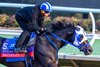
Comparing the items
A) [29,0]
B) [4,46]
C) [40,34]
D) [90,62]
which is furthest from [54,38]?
[29,0]

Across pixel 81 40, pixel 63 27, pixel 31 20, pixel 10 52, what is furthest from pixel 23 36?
pixel 81 40

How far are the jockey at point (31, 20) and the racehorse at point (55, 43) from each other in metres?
0.18

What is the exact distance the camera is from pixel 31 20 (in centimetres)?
696

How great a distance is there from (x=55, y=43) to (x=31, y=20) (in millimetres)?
502

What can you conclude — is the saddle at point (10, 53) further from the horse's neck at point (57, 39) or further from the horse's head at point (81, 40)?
the horse's head at point (81, 40)

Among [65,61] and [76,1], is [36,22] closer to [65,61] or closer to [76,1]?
[65,61]

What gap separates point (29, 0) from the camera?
22719mm

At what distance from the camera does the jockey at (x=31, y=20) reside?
6.91 meters

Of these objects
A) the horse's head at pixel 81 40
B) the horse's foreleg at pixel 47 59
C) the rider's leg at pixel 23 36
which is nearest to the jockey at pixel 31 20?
the rider's leg at pixel 23 36

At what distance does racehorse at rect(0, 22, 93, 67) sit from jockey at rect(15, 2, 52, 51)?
0.18m

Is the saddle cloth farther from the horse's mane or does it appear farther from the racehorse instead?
the horse's mane

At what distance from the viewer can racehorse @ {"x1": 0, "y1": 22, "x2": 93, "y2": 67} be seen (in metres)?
6.93

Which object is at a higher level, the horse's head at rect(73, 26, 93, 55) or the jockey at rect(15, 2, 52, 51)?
the jockey at rect(15, 2, 52, 51)

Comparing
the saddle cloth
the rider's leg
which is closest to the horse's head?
the rider's leg
